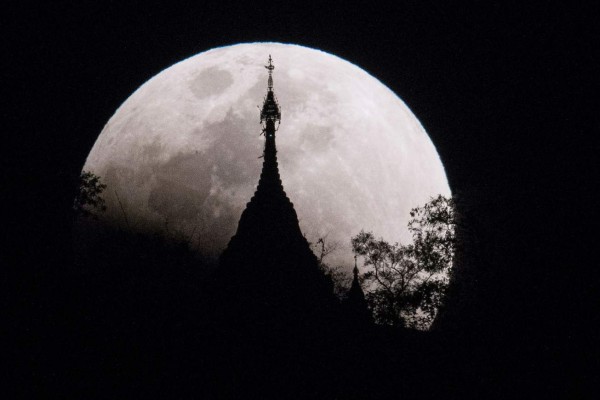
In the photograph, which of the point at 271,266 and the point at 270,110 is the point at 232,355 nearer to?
the point at 271,266

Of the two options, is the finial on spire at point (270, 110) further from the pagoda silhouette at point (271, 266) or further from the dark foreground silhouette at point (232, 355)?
the dark foreground silhouette at point (232, 355)

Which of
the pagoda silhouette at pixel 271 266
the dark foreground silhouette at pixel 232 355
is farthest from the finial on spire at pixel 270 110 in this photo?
the dark foreground silhouette at pixel 232 355

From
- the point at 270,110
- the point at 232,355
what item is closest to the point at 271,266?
the point at 232,355

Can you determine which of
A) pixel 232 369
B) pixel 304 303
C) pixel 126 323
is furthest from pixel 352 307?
pixel 126 323

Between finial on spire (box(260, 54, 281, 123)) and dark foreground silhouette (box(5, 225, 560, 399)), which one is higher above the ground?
finial on spire (box(260, 54, 281, 123))

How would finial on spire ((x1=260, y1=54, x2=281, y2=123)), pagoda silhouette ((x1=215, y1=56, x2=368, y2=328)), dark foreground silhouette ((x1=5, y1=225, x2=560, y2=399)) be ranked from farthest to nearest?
finial on spire ((x1=260, y1=54, x2=281, y2=123)), pagoda silhouette ((x1=215, y1=56, x2=368, y2=328)), dark foreground silhouette ((x1=5, y1=225, x2=560, y2=399))

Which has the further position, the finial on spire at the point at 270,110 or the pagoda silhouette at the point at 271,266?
the finial on spire at the point at 270,110

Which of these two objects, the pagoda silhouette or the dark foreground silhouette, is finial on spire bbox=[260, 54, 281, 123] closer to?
the pagoda silhouette

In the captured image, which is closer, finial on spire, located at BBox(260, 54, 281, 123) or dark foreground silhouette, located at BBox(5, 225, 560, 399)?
dark foreground silhouette, located at BBox(5, 225, 560, 399)

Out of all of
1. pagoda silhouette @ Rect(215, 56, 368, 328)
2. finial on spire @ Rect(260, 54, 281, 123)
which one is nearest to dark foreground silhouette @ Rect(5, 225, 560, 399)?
pagoda silhouette @ Rect(215, 56, 368, 328)

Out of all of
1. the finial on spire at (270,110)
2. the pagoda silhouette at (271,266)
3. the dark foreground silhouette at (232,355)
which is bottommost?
the dark foreground silhouette at (232,355)
